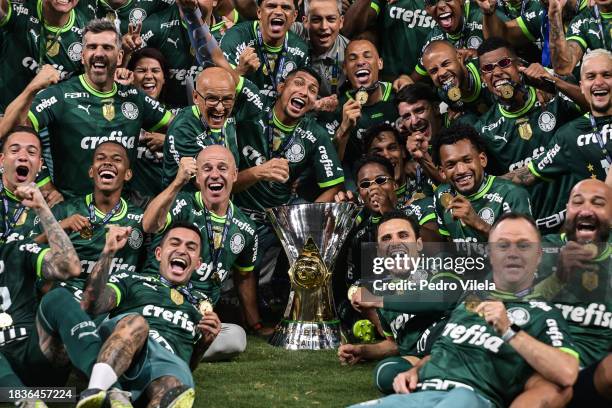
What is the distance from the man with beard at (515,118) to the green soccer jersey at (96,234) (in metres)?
2.37

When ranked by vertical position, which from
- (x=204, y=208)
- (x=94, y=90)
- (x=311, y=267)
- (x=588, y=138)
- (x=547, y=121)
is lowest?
(x=311, y=267)

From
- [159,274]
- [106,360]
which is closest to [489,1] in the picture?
[159,274]

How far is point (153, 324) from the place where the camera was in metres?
6.48

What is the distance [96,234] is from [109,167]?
41 centimetres

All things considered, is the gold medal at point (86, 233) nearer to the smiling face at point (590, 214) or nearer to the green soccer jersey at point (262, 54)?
the green soccer jersey at point (262, 54)

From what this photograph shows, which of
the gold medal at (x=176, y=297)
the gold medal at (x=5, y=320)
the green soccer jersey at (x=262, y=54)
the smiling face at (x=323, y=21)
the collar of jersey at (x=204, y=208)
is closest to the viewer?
the gold medal at (x=5, y=320)

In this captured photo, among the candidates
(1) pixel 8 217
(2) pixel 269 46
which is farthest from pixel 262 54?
(1) pixel 8 217

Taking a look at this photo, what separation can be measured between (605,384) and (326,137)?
335 cm

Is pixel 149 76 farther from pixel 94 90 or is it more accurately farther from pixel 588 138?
pixel 588 138

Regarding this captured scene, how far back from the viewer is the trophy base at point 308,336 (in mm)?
7703

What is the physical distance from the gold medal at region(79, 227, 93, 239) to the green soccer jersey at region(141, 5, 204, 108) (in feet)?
6.04

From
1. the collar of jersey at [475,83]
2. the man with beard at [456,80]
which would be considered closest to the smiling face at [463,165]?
the man with beard at [456,80]

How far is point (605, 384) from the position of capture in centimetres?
564

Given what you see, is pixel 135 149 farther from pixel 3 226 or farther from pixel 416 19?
pixel 416 19
